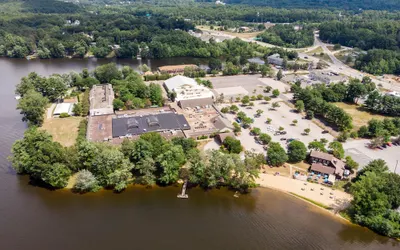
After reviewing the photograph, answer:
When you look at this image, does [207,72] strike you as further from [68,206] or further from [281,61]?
[68,206]

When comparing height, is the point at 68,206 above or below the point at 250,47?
below

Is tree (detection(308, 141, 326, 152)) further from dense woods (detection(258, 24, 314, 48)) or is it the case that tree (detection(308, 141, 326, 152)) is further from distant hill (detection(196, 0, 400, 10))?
distant hill (detection(196, 0, 400, 10))

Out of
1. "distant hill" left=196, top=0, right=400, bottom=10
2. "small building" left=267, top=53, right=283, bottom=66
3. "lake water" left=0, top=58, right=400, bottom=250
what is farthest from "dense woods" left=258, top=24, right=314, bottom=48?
"distant hill" left=196, top=0, right=400, bottom=10

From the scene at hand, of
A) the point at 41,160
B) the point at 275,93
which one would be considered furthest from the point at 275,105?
the point at 41,160

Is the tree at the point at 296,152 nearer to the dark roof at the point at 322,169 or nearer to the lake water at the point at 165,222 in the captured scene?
the dark roof at the point at 322,169

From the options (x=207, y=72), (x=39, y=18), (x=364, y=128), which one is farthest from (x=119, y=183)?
(x=39, y=18)
